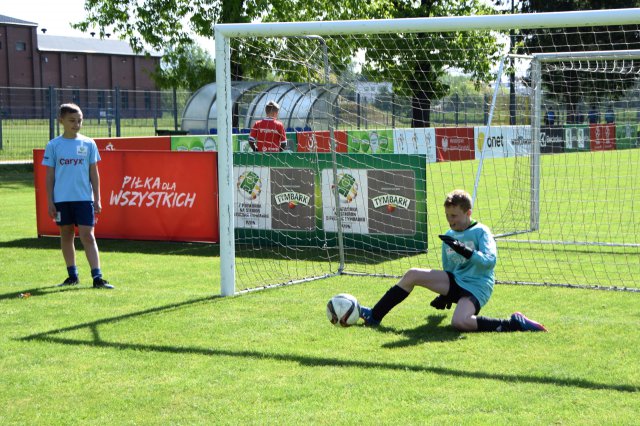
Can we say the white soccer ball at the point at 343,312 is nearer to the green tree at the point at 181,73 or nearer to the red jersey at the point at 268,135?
the red jersey at the point at 268,135

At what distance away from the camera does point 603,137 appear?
20.8m

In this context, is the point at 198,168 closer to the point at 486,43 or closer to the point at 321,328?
the point at 486,43

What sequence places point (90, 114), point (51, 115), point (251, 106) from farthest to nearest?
1. point (90, 114)
2. point (51, 115)
3. point (251, 106)

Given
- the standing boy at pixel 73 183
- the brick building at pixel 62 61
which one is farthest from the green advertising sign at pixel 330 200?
the brick building at pixel 62 61

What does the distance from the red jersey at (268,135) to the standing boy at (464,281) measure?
536 cm

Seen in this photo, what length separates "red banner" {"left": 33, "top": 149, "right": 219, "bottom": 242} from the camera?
1230 centimetres

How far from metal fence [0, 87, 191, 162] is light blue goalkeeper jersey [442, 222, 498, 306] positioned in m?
21.7

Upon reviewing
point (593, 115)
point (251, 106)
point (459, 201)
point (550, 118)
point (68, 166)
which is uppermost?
point (251, 106)

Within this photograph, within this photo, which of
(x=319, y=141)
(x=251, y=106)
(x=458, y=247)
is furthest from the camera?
(x=251, y=106)

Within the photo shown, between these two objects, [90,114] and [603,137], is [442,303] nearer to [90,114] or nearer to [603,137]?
[603,137]

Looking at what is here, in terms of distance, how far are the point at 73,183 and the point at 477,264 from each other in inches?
167

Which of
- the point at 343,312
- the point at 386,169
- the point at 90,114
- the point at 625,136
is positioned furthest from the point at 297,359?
the point at 90,114

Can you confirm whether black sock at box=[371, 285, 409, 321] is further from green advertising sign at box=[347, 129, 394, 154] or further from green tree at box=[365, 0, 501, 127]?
green advertising sign at box=[347, 129, 394, 154]

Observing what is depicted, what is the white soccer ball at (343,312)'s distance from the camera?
7305 millimetres
